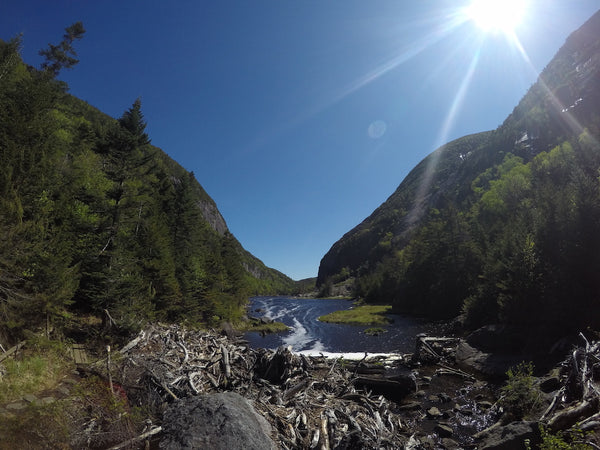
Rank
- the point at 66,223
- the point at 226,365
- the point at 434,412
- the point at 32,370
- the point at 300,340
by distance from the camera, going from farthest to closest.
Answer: the point at 300,340 < the point at 66,223 < the point at 434,412 < the point at 226,365 < the point at 32,370

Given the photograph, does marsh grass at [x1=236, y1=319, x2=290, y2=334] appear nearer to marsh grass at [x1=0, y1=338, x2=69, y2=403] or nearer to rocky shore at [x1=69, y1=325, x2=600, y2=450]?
rocky shore at [x1=69, y1=325, x2=600, y2=450]

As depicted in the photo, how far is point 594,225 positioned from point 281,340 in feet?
118

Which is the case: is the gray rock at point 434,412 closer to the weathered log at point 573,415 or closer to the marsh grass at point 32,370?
the weathered log at point 573,415

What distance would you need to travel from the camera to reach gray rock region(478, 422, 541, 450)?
9164 millimetres

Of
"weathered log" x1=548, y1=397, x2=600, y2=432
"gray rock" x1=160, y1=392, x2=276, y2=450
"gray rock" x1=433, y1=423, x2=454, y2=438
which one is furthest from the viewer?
"gray rock" x1=433, y1=423, x2=454, y2=438

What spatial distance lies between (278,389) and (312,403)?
1553mm

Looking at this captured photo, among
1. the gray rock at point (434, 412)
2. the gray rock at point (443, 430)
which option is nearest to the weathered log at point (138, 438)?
the gray rock at point (443, 430)

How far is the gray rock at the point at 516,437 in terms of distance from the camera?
30.1 feet

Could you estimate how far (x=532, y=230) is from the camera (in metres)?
30.0

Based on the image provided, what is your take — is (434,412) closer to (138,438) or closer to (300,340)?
(138,438)

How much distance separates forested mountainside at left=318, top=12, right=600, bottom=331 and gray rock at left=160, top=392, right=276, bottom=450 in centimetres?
2570

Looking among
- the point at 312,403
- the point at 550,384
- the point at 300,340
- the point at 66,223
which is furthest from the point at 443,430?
the point at 300,340

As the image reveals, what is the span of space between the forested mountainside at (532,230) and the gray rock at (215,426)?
25.7 meters

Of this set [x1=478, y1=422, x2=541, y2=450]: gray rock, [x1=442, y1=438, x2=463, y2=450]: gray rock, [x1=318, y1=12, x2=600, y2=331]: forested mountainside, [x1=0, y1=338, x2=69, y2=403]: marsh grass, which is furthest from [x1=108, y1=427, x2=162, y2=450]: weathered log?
[x1=318, y1=12, x2=600, y2=331]: forested mountainside
